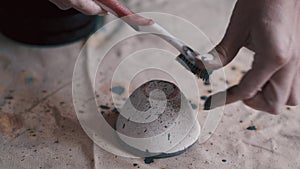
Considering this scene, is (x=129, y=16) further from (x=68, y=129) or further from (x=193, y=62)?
(x=68, y=129)

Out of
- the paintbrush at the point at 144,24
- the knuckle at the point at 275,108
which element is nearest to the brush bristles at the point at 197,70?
the paintbrush at the point at 144,24

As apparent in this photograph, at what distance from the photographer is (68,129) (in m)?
1.00

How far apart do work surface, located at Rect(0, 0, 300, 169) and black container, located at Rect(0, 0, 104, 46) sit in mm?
23

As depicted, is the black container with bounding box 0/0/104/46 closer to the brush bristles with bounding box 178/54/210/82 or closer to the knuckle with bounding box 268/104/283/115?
the brush bristles with bounding box 178/54/210/82

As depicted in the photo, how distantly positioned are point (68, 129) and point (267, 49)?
0.43 metres

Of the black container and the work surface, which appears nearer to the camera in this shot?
the work surface

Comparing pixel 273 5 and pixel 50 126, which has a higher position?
pixel 273 5

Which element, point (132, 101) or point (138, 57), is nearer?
point (132, 101)

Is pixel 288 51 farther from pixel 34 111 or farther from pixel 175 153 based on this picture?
pixel 34 111

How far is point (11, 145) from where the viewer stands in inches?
37.9

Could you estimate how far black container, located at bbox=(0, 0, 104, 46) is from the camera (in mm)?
1157

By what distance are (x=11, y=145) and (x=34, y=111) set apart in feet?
0.33

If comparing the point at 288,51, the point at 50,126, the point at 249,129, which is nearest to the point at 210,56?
the point at 288,51

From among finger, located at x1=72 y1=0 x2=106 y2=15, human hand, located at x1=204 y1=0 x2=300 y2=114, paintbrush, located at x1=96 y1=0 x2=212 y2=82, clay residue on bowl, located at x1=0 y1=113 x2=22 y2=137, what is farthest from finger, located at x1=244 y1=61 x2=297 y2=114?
clay residue on bowl, located at x1=0 y1=113 x2=22 y2=137
